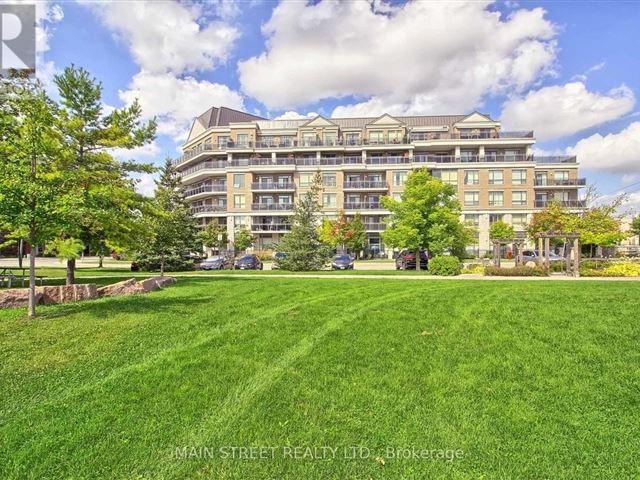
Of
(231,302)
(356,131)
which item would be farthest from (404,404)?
(356,131)

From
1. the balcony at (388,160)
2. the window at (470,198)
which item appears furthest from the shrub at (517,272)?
the balcony at (388,160)

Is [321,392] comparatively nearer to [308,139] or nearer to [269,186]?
[269,186]

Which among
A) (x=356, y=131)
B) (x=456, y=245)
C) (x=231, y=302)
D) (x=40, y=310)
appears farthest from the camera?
(x=356, y=131)

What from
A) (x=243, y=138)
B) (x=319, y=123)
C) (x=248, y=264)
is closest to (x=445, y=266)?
(x=248, y=264)

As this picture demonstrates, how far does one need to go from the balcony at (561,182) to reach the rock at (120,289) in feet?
172

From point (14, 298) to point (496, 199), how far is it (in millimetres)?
52285

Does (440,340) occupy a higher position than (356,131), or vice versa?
(356,131)

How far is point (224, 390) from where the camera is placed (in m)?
5.01

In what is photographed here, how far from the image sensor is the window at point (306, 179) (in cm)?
5209

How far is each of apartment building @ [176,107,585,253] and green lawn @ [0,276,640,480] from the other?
42.1 metres

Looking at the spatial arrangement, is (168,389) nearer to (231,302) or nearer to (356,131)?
(231,302)

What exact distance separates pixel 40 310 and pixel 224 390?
20.8ft

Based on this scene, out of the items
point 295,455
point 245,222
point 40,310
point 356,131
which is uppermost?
point 356,131

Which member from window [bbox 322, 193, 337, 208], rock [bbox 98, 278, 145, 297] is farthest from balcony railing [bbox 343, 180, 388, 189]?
rock [bbox 98, 278, 145, 297]
